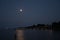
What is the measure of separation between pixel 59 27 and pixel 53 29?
723 millimetres

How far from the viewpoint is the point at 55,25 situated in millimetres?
12359

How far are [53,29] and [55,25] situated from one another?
47.2 inches

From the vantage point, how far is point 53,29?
1347 centimetres

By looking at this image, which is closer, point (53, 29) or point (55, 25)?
point (55, 25)

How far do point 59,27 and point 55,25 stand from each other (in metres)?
0.86

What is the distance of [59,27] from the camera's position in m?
13.0
